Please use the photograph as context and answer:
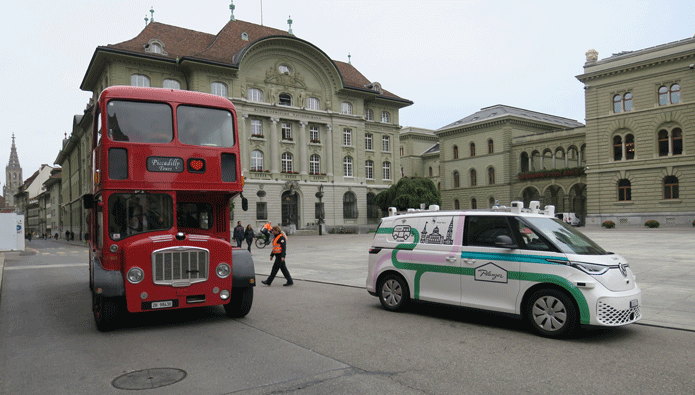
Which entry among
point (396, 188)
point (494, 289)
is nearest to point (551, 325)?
point (494, 289)

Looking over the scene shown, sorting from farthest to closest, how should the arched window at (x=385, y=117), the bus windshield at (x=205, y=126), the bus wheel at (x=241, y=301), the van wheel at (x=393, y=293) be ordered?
1. the arched window at (x=385, y=117)
2. the van wheel at (x=393, y=293)
3. the bus wheel at (x=241, y=301)
4. the bus windshield at (x=205, y=126)

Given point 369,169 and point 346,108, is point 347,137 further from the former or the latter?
point 369,169

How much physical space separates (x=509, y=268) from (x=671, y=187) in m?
49.6

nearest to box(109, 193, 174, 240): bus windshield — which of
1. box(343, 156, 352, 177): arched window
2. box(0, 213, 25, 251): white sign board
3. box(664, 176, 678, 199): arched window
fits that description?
box(0, 213, 25, 251): white sign board

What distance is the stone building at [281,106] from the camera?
4725 centimetres

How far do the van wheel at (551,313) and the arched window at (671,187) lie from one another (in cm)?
A: 4952

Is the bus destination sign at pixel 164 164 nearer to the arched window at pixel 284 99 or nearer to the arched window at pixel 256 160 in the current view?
the arched window at pixel 256 160

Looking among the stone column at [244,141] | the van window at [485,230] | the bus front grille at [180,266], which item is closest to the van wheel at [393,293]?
the van window at [485,230]

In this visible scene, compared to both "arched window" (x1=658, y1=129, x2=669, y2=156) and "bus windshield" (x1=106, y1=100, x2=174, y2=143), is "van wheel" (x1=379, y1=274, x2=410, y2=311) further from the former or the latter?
"arched window" (x1=658, y1=129, x2=669, y2=156)

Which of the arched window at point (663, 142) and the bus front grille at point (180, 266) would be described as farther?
the arched window at point (663, 142)

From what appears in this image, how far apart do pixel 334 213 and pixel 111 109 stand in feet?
157

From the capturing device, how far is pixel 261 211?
50938 mm

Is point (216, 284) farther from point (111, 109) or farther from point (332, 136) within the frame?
point (332, 136)

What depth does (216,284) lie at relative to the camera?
8.41m
